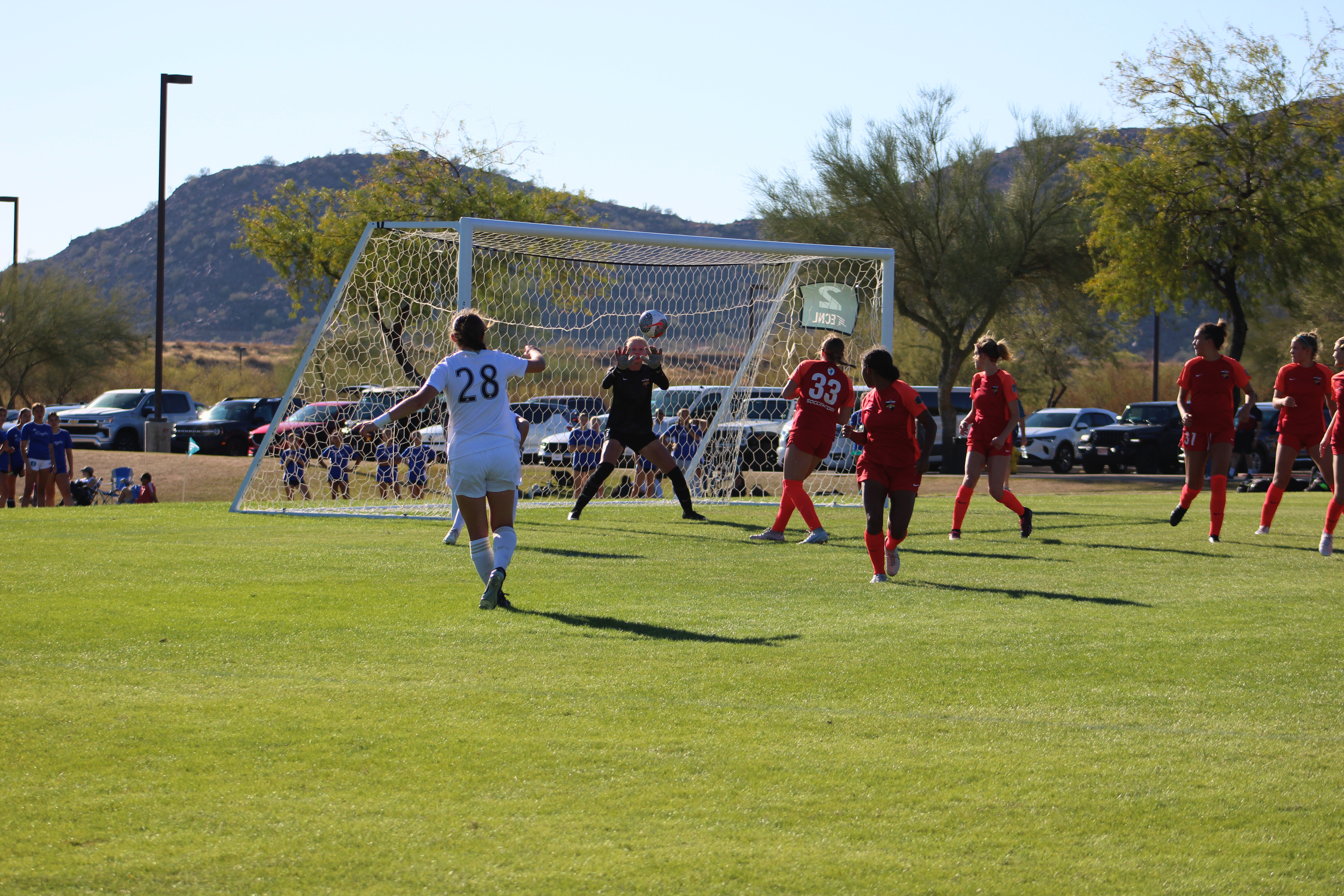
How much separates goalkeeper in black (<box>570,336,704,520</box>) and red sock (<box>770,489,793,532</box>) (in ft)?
6.32

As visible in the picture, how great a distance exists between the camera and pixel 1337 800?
4000 mm

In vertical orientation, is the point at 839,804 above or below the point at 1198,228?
below

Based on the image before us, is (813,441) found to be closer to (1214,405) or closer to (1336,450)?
(1214,405)

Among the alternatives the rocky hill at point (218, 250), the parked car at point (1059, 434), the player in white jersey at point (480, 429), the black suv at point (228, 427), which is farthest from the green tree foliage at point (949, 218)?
the rocky hill at point (218, 250)

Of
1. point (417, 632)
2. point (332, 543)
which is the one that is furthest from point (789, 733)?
point (332, 543)

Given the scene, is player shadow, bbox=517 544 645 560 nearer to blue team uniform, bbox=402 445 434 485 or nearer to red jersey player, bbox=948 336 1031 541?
red jersey player, bbox=948 336 1031 541

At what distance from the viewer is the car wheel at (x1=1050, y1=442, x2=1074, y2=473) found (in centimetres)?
3291

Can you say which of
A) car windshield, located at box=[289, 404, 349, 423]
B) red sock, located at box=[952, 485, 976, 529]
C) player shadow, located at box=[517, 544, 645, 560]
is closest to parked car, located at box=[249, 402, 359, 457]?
car windshield, located at box=[289, 404, 349, 423]

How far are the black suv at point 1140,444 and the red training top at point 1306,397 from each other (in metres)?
18.6

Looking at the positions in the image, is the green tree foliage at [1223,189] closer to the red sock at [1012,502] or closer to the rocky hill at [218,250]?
the red sock at [1012,502]

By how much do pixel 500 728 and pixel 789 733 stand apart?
43.2 inches

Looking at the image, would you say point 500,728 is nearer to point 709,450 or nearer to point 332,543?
point 332,543

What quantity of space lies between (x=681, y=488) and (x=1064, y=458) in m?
22.1

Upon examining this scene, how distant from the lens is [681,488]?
1338 cm
